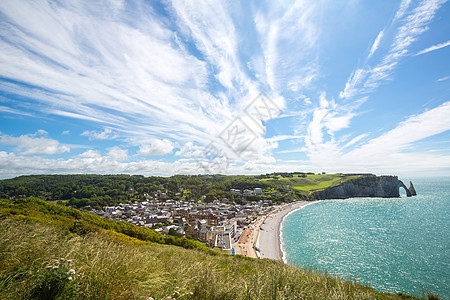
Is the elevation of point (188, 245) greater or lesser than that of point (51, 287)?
lesser

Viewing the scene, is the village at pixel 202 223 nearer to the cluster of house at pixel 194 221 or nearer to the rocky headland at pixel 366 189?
the cluster of house at pixel 194 221

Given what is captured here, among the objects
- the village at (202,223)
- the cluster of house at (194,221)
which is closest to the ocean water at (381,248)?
the village at (202,223)

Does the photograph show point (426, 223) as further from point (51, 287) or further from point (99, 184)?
point (99, 184)

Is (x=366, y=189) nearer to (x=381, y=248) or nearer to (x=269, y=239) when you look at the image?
(x=381, y=248)

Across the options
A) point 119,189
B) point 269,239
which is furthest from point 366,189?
point 119,189

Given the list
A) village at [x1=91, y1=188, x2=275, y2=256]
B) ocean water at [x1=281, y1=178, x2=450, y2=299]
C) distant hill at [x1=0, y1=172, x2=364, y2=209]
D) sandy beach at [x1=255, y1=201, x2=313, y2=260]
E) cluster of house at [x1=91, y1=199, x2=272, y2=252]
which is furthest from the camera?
distant hill at [x1=0, y1=172, x2=364, y2=209]

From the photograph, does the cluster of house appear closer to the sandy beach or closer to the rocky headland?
the sandy beach

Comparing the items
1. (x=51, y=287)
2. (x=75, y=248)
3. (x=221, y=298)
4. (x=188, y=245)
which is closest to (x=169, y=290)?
(x=221, y=298)

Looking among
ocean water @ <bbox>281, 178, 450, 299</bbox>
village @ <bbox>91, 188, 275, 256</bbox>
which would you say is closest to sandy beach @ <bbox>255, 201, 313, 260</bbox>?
ocean water @ <bbox>281, 178, 450, 299</bbox>
